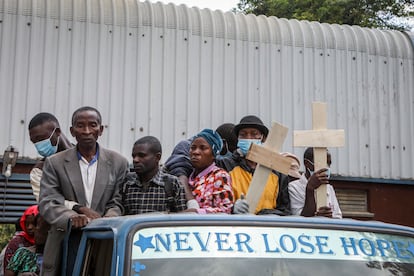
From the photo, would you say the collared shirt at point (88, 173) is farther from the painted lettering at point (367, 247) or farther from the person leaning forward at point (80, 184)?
the painted lettering at point (367, 247)

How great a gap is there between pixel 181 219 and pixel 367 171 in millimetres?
6886

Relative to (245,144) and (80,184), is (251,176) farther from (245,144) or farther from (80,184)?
(80,184)

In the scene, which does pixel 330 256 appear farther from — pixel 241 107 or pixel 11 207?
pixel 241 107

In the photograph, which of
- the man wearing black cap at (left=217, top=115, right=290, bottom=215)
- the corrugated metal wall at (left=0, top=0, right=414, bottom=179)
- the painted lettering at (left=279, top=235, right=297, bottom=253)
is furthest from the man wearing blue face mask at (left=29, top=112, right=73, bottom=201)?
the painted lettering at (left=279, top=235, right=297, bottom=253)

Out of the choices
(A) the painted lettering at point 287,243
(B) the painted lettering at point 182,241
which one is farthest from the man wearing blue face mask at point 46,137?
(A) the painted lettering at point 287,243

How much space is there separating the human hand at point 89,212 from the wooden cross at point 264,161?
0.86 meters

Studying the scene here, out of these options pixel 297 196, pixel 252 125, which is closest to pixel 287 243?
pixel 297 196

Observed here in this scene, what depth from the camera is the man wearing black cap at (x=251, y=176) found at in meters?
4.29

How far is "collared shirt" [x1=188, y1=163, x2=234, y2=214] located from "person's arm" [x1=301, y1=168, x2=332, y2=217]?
0.51 metres

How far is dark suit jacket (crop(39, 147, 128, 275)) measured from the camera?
361 cm

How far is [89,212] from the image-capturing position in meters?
3.60

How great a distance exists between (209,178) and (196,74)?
4.50 meters

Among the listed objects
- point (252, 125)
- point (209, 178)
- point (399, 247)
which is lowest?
point (399, 247)

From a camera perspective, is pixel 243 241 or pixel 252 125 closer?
pixel 243 241
